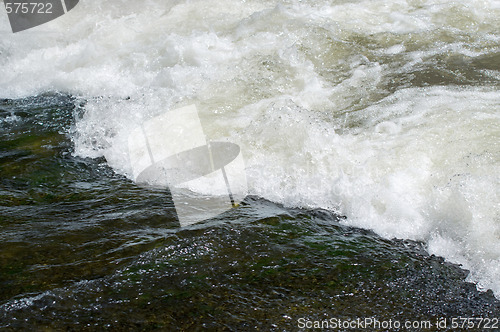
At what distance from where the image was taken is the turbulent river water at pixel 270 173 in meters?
2.55

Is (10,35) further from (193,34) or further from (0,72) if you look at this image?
(193,34)

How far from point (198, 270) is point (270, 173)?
1.40 metres

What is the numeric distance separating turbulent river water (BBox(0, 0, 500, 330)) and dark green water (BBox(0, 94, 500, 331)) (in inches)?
0.4

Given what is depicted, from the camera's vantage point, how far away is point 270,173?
3.93 meters

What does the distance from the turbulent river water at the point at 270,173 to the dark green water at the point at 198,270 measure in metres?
0.01

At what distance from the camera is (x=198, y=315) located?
239 centimetres

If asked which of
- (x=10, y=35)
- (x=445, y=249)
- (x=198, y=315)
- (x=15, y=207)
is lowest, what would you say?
(x=445, y=249)

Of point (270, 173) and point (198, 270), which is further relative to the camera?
point (270, 173)

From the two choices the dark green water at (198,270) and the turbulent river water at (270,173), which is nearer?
the dark green water at (198,270)

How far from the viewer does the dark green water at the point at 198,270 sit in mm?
2402

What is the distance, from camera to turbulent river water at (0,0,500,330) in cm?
255

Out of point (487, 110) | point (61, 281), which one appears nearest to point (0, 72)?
point (61, 281)

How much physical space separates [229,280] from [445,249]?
4.52ft

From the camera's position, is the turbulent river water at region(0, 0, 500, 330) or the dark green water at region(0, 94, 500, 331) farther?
the turbulent river water at region(0, 0, 500, 330)
